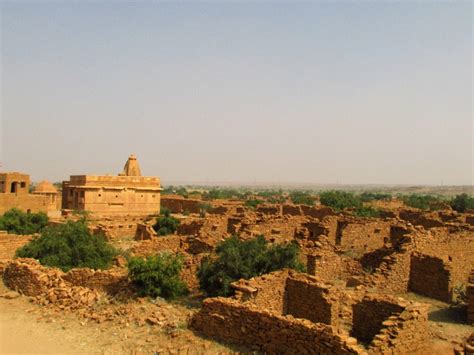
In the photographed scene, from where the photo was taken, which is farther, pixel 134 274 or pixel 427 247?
pixel 427 247

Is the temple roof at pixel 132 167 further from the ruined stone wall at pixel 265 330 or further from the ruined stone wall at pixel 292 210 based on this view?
the ruined stone wall at pixel 265 330

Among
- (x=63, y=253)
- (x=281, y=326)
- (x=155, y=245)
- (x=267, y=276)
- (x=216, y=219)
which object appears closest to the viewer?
(x=281, y=326)

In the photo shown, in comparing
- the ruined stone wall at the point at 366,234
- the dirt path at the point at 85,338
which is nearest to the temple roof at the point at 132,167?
the ruined stone wall at the point at 366,234

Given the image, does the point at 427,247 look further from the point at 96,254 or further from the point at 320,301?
the point at 96,254

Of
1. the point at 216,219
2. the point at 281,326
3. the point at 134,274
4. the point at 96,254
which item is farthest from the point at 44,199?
the point at 281,326

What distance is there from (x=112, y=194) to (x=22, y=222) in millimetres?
9719

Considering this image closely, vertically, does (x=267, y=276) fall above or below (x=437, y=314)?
above

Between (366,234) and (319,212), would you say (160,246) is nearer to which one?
(366,234)

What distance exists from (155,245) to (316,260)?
590 centimetres

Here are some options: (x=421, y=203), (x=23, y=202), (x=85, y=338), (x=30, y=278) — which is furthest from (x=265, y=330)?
(x=421, y=203)

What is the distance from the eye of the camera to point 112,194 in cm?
3356

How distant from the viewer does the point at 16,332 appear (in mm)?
8703

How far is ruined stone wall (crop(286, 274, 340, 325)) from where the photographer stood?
8.71 m

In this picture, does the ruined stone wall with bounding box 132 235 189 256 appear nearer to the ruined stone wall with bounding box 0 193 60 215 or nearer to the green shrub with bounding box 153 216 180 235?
the green shrub with bounding box 153 216 180 235
